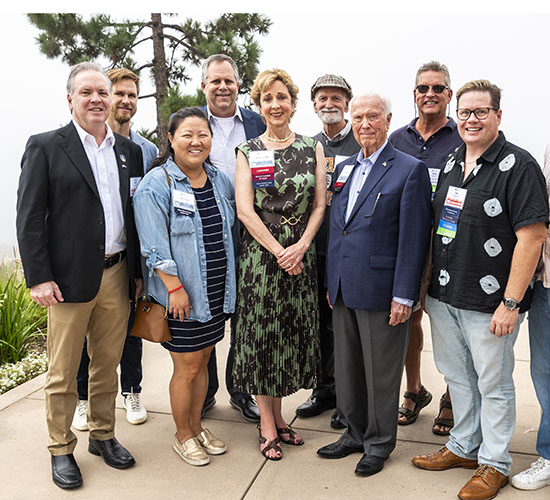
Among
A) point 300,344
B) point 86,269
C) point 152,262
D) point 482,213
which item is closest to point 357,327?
point 300,344

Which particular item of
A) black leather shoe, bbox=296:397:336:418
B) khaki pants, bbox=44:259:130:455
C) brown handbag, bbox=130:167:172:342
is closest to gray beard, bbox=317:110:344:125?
brown handbag, bbox=130:167:172:342

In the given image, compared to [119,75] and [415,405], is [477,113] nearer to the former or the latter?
[415,405]

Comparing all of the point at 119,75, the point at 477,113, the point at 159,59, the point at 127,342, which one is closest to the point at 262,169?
the point at 477,113

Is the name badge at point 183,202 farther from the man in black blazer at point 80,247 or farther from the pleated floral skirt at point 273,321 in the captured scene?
→ the pleated floral skirt at point 273,321

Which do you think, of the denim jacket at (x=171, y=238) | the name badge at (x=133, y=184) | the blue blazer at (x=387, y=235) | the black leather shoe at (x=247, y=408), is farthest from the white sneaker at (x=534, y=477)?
the name badge at (x=133, y=184)

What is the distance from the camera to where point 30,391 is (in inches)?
167

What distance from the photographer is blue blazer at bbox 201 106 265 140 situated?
3.75 m

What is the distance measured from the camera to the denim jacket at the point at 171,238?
284cm

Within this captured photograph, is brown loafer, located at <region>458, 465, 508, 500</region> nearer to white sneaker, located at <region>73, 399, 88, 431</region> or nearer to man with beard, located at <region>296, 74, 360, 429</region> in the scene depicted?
man with beard, located at <region>296, 74, 360, 429</region>

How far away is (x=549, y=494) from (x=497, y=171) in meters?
1.67

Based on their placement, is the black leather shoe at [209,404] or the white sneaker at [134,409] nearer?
the white sneaker at [134,409]

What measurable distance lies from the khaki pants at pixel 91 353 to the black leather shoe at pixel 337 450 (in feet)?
4.11

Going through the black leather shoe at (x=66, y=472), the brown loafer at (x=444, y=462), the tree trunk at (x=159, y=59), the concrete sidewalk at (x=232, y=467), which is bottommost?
the concrete sidewalk at (x=232, y=467)

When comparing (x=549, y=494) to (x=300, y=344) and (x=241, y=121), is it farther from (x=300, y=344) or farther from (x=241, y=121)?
(x=241, y=121)
